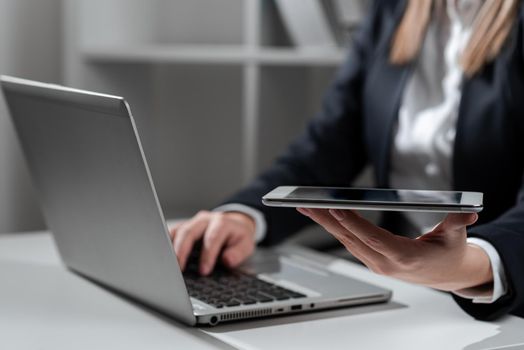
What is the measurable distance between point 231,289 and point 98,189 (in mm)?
188

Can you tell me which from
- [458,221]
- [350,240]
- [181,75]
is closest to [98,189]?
[350,240]

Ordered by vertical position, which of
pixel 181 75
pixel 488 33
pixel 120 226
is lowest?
pixel 181 75

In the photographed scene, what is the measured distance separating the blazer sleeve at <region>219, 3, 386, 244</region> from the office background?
0.75 ft

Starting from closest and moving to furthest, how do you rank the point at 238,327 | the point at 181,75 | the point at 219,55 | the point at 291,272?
the point at 238,327 → the point at 291,272 → the point at 219,55 → the point at 181,75

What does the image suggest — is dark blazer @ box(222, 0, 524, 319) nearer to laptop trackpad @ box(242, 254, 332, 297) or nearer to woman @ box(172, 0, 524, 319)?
woman @ box(172, 0, 524, 319)

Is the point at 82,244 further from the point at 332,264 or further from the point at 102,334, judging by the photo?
the point at 332,264

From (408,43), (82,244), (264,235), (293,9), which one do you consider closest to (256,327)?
(82,244)

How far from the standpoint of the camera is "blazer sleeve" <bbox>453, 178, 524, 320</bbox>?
1018 millimetres

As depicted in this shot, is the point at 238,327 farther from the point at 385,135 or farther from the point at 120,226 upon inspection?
the point at 385,135

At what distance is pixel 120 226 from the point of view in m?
1.01

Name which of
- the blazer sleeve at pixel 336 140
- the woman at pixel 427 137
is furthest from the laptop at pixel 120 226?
the blazer sleeve at pixel 336 140

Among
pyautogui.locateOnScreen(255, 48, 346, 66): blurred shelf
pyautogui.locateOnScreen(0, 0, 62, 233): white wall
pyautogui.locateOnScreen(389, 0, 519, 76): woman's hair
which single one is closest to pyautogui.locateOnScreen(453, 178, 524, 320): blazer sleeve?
pyautogui.locateOnScreen(389, 0, 519, 76): woman's hair

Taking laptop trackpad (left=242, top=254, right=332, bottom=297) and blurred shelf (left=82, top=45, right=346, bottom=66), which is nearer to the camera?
laptop trackpad (left=242, top=254, right=332, bottom=297)

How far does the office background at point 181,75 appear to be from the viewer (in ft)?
6.70
